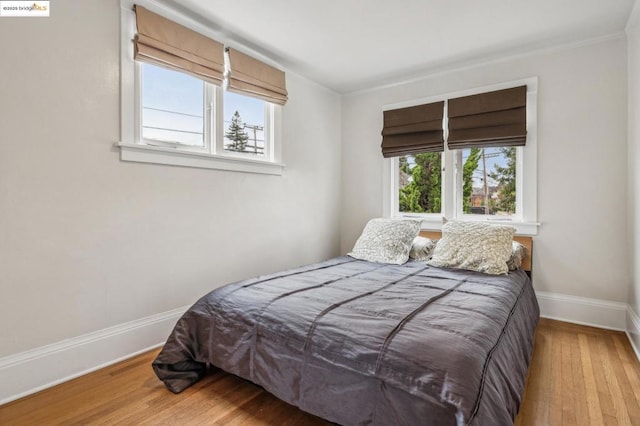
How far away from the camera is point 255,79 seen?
2.92 m

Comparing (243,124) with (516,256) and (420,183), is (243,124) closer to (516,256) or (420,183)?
(420,183)

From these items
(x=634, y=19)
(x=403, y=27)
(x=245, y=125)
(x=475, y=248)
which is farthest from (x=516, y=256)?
(x=245, y=125)

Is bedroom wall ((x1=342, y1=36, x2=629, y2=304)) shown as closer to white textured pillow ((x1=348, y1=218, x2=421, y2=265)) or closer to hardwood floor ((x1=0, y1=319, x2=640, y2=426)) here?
hardwood floor ((x1=0, y1=319, x2=640, y2=426))

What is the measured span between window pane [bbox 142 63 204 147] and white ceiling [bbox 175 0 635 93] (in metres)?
0.50

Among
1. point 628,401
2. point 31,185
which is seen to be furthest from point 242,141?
point 628,401

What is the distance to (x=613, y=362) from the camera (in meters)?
2.10

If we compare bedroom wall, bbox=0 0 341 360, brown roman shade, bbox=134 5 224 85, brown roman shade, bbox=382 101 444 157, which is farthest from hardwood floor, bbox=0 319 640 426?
brown roman shade, bbox=382 101 444 157

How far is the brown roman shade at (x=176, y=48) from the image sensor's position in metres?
2.16

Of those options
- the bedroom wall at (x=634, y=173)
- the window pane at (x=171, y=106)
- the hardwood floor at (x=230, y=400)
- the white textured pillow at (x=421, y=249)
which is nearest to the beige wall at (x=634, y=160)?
the bedroom wall at (x=634, y=173)

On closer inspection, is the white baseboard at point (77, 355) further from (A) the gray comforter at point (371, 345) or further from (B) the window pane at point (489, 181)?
(B) the window pane at point (489, 181)

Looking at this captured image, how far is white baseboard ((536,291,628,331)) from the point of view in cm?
263

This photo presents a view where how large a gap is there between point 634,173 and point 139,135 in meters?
3.52

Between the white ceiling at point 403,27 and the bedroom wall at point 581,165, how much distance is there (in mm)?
201

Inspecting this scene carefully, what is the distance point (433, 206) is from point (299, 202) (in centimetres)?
144
